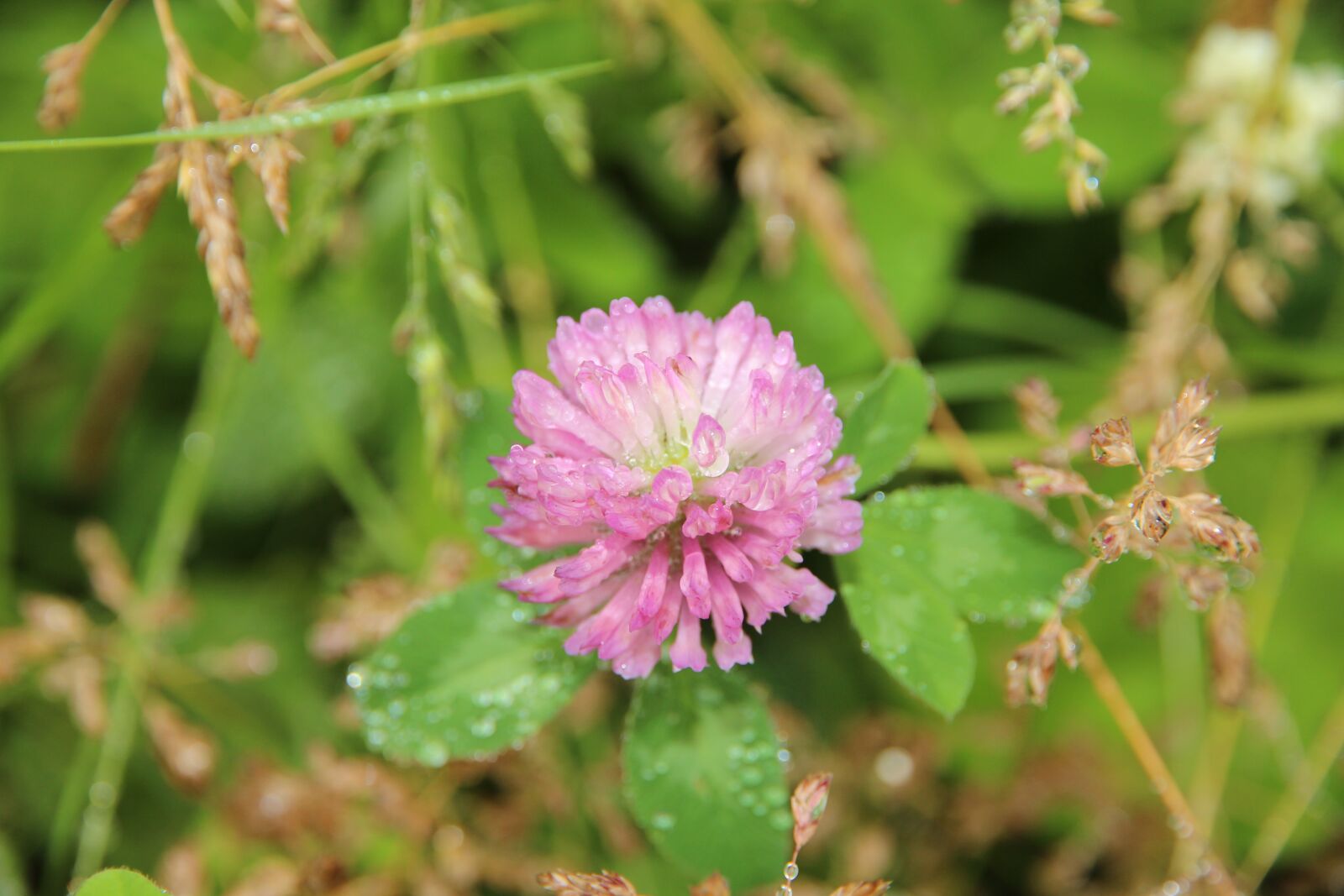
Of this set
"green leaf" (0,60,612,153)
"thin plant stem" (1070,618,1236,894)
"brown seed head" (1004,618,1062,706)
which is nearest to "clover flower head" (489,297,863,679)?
"brown seed head" (1004,618,1062,706)

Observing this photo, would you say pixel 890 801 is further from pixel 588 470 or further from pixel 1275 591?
pixel 588 470

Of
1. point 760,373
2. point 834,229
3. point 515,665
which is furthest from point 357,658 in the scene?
point 760,373

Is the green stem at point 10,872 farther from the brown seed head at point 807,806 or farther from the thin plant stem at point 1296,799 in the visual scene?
the thin plant stem at point 1296,799

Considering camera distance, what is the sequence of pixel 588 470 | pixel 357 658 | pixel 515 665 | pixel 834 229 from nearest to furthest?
pixel 588 470 → pixel 515 665 → pixel 834 229 → pixel 357 658

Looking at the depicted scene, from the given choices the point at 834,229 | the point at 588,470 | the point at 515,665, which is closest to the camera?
the point at 588,470

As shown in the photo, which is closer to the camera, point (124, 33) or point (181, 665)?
point (181, 665)

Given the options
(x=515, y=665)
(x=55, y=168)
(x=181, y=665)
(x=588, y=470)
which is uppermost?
(x=588, y=470)

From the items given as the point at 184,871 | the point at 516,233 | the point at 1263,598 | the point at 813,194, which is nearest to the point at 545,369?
the point at 516,233

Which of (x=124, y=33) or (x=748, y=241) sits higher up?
(x=124, y=33)
